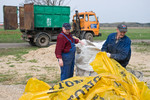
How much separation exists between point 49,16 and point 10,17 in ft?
10.4

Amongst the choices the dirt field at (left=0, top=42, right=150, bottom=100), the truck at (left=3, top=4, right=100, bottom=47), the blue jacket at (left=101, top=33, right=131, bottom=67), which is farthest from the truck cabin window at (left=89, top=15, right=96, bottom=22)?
the blue jacket at (left=101, top=33, right=131, bottom=67)

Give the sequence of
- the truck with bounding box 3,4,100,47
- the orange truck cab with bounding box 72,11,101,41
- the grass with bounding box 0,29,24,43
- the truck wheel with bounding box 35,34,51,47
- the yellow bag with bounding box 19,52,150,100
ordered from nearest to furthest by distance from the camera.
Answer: the yellow bag with bounding box 19,52,150,100 < the truck with bounding box 3,4,100,47 < the truck wheel with bounding box 35,34,51,47 < the orange truck cab with bounding box 72,11,101,41 < the grass with bounding box 0,29,24,43

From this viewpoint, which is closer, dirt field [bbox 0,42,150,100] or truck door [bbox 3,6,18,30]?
dirt field [bbox 0,42,150,100]

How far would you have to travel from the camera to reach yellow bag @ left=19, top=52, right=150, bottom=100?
2.96 metres

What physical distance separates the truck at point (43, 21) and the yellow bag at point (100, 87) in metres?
12.6

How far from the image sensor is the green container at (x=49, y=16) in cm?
1590

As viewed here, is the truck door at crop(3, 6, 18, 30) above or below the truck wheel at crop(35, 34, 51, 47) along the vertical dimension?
above

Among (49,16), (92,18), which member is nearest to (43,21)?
(49,16)

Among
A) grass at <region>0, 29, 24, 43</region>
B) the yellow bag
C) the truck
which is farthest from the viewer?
grass at <region>0, 29, 24, 43</region>

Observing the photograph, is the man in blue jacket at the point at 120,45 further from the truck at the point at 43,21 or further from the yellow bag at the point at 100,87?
the truck at the point at 43,21

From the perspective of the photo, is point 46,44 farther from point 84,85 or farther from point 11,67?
point 84,85

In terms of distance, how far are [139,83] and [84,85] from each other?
109 cm

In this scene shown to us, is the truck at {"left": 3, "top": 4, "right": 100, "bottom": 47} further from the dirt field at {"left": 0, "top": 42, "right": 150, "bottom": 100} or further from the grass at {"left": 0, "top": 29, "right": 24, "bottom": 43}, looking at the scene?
the dirt field at {"left": 0, "top": 42, "right": 150, "bottom": 100}

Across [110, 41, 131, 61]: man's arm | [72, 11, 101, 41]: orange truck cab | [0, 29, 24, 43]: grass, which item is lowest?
[0, 29, 24, 43]: grass
